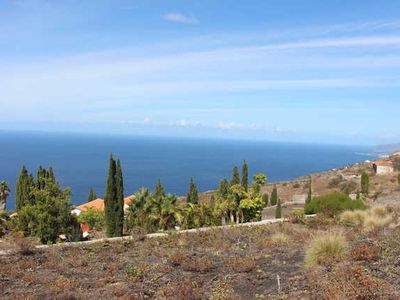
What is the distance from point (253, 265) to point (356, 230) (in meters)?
7.72

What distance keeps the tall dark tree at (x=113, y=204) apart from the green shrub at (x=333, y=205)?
1320 cm

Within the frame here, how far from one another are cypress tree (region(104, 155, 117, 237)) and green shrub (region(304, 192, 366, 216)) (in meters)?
13.7

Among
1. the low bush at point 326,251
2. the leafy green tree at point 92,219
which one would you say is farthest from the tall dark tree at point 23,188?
the low bush at point 326,251

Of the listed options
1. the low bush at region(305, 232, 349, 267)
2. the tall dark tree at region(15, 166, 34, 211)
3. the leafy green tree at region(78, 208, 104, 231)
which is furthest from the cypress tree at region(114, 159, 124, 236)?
the low bush at region(305, 232, 349, 267)

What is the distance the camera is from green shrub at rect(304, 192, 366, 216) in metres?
26.9

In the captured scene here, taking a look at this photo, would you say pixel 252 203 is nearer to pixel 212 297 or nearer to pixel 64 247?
pixel 64 247

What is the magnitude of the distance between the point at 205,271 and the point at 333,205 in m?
17.4

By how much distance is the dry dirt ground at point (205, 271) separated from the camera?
947 centimetres

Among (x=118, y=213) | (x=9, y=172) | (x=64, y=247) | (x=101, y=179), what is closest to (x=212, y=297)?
(x=64, y=247)

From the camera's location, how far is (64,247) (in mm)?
18219

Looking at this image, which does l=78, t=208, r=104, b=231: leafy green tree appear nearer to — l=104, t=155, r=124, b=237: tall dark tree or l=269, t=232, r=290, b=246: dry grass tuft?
l=104, t=155, r=124, b=237: tall dark tree

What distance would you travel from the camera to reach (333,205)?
2800cm

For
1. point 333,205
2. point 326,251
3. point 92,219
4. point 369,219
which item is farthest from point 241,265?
point 92,219

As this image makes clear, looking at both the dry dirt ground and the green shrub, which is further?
the green shrub
